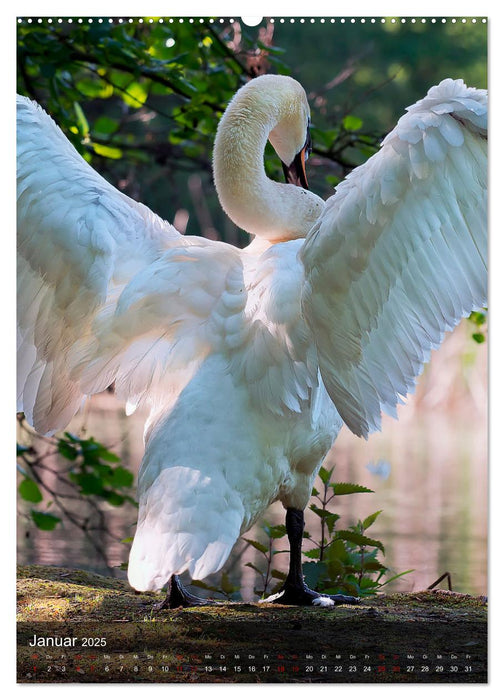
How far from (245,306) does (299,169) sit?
786 mm

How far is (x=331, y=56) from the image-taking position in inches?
123

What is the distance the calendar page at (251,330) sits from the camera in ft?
7.02

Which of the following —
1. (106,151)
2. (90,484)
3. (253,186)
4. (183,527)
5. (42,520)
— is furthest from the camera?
(106,151)

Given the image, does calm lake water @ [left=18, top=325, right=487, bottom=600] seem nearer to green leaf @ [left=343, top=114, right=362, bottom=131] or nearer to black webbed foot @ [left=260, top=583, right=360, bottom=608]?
black webbed foot @ [left=260, top=583, right=360, bottom=608]

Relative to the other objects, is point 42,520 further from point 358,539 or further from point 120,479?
point 358,539

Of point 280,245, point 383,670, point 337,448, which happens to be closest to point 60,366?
point 280,245

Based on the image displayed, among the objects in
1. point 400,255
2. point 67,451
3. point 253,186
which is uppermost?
point 253,186

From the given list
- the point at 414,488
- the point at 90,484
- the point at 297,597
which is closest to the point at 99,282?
the point at 297,597

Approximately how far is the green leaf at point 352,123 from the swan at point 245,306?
58cm

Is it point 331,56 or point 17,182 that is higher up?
point 331,56

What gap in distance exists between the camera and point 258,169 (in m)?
2.64

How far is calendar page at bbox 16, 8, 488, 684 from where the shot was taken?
2.14m
